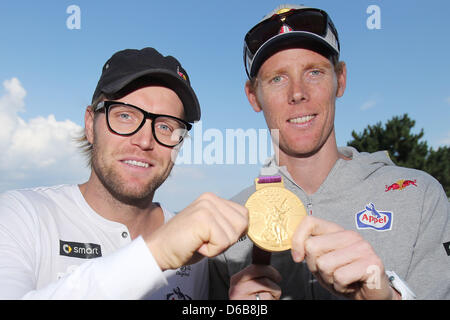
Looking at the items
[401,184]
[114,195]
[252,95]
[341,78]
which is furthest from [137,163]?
[401,184]

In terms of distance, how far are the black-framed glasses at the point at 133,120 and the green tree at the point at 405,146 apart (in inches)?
2189

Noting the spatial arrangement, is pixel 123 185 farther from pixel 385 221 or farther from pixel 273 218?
pixel 385 221

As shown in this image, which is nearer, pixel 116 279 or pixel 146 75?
pixel 116 279

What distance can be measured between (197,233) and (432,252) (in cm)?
225

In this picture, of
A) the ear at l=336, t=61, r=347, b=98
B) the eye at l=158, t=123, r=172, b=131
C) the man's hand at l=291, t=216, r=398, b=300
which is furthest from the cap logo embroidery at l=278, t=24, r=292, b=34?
the man's hand at l=291, t=216, r=398, b=300

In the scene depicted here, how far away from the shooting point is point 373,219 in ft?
10.1

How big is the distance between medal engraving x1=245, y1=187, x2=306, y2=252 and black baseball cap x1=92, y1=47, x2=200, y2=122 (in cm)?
203

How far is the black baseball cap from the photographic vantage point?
3.60 m

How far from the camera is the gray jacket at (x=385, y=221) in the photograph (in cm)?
283
